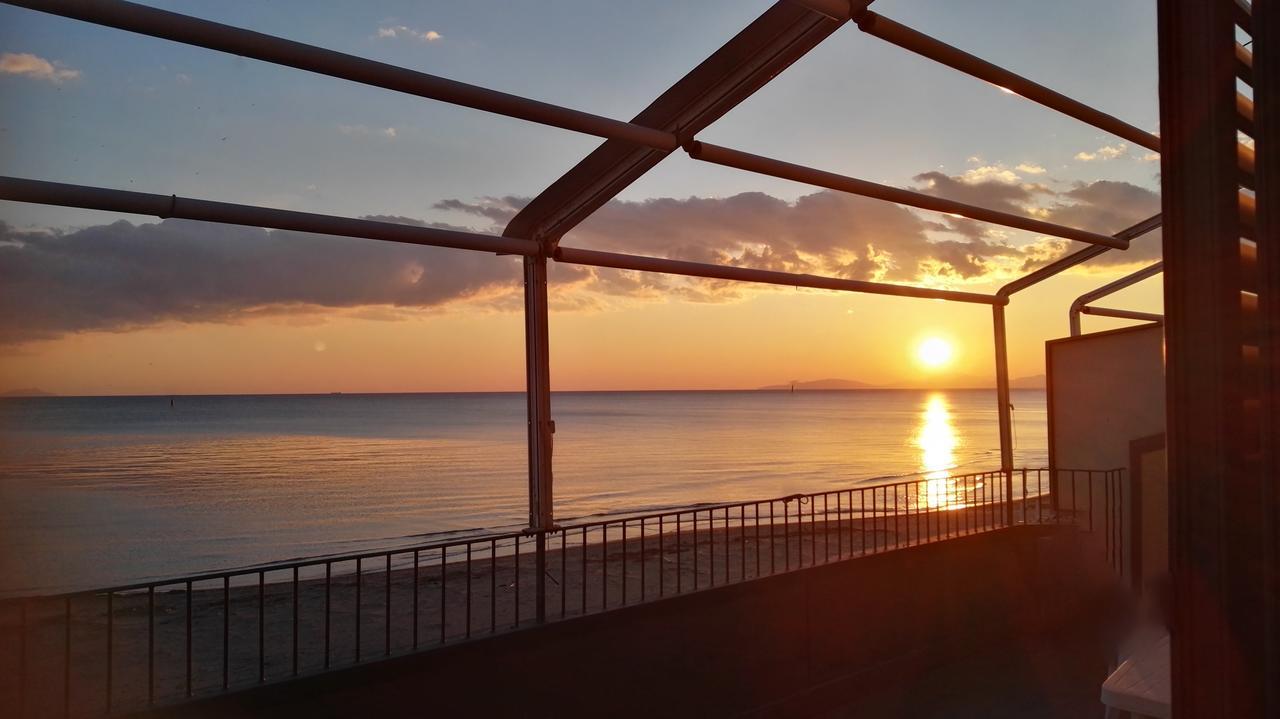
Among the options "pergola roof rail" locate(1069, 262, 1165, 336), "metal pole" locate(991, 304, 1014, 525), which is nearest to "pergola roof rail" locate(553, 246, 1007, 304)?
"metal pole" locate(991, 304, 1014, 525)

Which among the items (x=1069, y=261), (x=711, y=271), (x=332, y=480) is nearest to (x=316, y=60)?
(x=711, y=271)

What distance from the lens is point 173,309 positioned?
106 ft

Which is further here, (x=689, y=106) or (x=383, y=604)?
(x=383, y=604)

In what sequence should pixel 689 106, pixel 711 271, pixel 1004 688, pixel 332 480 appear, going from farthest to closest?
1. pixel 332 480
2. pixel 1004 688
3. pixel 711 271
4. pixel 689 106

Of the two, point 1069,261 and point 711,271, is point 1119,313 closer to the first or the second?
point 1069,261

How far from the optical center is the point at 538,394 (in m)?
5.38

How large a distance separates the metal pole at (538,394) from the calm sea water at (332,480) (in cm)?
267

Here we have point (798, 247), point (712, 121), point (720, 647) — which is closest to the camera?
point (712, 121)

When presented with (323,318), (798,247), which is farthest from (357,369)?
(798,247)

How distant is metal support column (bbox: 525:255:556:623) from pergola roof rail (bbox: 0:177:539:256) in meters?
0.39

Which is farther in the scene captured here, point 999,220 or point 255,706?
point 999,220

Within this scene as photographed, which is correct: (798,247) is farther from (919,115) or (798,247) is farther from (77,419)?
(77,419)

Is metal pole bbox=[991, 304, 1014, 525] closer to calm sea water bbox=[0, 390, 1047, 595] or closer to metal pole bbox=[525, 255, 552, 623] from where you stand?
metal pole bbox=[525, 255, 552, 623]

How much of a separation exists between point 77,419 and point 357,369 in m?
41.9
